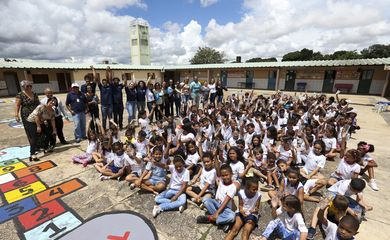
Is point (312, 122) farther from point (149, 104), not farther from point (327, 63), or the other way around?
point (327, 63)

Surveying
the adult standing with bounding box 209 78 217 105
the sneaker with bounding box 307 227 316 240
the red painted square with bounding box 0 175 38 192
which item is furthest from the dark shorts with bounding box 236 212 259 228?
the adult standing with bounding box 209 78 217 105

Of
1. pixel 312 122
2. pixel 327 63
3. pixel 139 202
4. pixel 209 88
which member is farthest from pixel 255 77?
pixel 139 202

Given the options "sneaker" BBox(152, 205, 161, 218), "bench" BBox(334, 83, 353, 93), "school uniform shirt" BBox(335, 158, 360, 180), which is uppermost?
"bench" BBox(334, 83, 353, 93)

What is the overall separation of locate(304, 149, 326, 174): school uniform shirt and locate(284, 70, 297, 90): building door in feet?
64.9

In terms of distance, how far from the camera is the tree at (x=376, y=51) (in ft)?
131

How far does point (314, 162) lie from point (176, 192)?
2668mm

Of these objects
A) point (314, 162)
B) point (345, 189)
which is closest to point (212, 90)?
point (314, 162)

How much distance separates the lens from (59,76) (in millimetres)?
21719

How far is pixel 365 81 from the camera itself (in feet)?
59.5

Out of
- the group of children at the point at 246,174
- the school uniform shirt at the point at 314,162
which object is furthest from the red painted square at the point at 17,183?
the school uniform shirt at the point at 314,162

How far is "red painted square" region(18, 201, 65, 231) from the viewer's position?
2961mm

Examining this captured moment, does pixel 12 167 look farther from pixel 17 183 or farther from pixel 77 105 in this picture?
pixel 77 105

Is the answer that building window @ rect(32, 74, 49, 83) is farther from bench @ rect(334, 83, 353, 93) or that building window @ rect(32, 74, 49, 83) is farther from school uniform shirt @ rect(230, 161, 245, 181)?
bench @ rect(334, 83, 353, 93)

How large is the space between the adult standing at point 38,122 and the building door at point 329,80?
21999 mm
